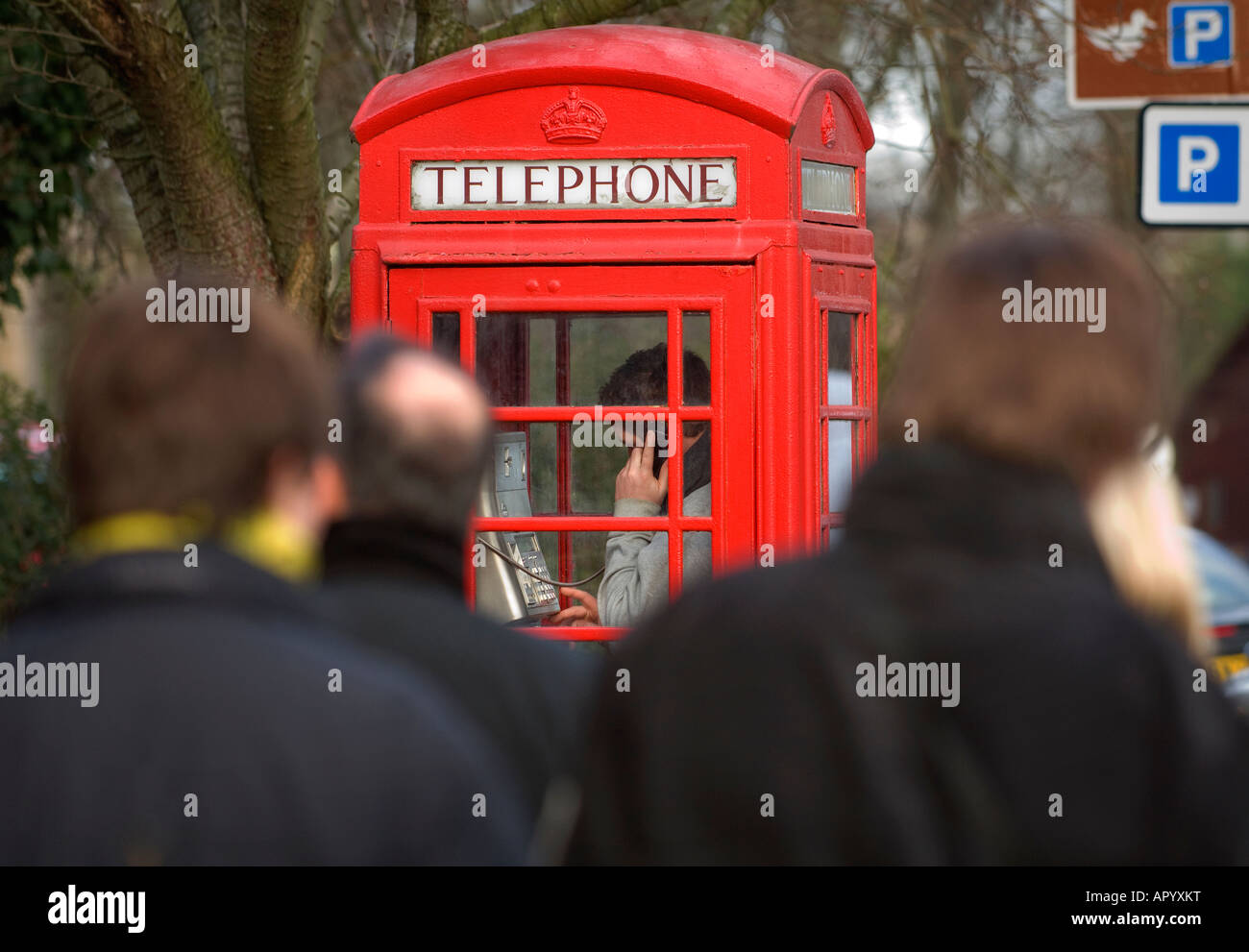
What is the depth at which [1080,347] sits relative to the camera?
186 centimetres

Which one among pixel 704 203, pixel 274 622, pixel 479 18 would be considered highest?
pixel 479 18

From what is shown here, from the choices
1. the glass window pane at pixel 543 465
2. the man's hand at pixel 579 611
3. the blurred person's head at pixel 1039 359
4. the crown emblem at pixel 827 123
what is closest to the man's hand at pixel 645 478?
the glass window pane at pixel 543 465

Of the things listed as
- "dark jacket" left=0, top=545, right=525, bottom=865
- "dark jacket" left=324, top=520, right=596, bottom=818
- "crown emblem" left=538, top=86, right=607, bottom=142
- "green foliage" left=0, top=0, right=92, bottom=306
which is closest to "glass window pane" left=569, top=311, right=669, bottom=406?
"crown emblem" left=538, top=86, right=607, bottom=142

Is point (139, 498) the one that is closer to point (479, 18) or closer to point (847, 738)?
point (847, 738)

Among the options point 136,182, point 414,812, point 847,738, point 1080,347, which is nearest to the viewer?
point 414,812

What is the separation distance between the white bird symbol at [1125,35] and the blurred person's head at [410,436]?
414 centimetres

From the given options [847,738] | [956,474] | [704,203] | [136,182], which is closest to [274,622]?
[847,738]

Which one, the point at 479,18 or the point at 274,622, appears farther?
the point at 479,18

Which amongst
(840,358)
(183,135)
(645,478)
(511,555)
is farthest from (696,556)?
(183,135)

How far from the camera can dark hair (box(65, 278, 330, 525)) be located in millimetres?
1745

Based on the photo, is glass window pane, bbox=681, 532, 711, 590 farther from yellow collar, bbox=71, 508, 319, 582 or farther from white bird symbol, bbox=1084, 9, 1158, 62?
yellow collar, bbox=71, 508, 319, 582

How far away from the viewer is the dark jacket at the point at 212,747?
1596 millimetres

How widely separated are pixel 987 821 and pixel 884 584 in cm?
26
